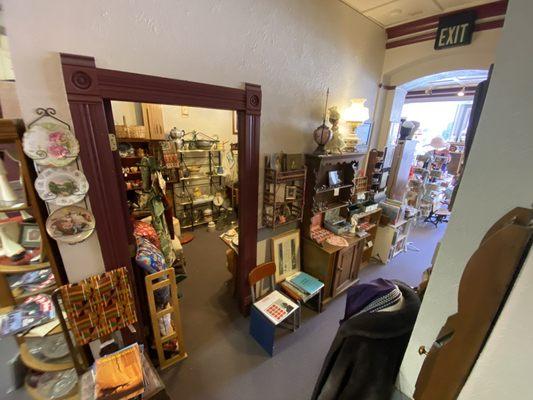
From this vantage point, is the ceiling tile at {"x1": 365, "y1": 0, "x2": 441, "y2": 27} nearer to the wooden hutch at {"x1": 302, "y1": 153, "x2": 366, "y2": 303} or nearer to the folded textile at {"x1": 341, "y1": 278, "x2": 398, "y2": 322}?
the wooden hutch at {"x1": 302, "y1": 153, "x2": 366, "y2": 303}

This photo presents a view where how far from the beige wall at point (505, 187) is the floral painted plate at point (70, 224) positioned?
1.77 metres

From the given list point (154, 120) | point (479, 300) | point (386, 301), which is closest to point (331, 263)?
point (386, 301)

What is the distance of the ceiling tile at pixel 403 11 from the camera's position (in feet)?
7.31

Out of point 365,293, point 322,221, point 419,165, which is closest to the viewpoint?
point 365,293

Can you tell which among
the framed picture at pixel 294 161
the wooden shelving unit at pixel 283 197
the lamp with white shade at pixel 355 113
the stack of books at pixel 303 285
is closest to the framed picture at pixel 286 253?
the stack of books at pixel 303 285

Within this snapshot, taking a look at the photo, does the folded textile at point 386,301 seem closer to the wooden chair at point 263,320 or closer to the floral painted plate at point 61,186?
the wooden chair at point 263,320

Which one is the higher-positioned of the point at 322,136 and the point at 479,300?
the point at 322,136

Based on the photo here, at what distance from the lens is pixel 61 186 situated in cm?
127

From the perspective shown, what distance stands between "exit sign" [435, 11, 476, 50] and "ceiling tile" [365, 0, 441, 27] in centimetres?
16

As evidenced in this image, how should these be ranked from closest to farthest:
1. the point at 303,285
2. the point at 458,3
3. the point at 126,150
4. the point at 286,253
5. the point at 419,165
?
the point at 458,3
the point at 303,285
the point at 286,253
the point at 126,150
the point at 419,165

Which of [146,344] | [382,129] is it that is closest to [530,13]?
[146,344]

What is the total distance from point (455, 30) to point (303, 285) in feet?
10.3

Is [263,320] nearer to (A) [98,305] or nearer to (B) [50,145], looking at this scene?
(A) [98,305]

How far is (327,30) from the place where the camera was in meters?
2.20
